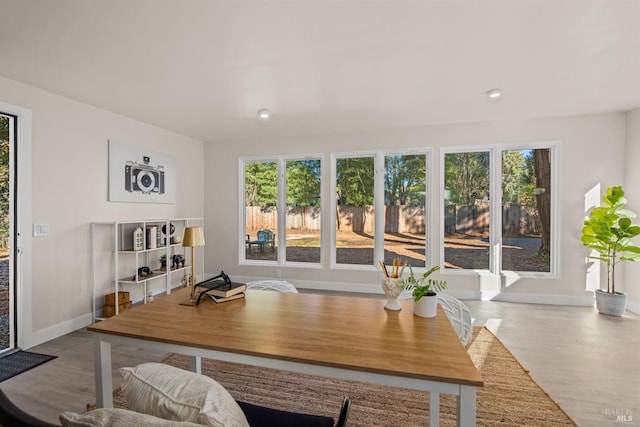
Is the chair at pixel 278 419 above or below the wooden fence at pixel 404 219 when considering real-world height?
below

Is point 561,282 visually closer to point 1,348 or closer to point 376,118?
point 376,118

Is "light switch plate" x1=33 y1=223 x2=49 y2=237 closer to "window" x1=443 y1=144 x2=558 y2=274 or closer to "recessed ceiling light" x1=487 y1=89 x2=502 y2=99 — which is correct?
"recessed ceiling light" x1=487 y1=89 x2=502 y2=99

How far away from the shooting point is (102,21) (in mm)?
1910

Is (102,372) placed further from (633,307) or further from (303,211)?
(633,307)

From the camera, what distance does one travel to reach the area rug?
2.35 meters

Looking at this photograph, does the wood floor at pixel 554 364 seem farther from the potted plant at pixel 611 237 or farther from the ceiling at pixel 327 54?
the ceiling at pixel 327 54

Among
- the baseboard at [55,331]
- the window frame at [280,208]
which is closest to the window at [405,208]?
the window frame at [280,208]

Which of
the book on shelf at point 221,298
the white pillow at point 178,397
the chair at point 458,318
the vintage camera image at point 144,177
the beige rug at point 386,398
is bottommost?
the beige rug at point 386,398

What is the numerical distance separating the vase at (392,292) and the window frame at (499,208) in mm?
3090

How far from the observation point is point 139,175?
402cm

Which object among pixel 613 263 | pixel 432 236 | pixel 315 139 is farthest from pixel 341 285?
pixel 613 263

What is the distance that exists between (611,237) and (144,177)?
5.91m

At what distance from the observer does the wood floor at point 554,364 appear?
77.0 inches

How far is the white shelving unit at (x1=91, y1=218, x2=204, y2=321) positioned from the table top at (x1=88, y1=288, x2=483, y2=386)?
88.4 inches
